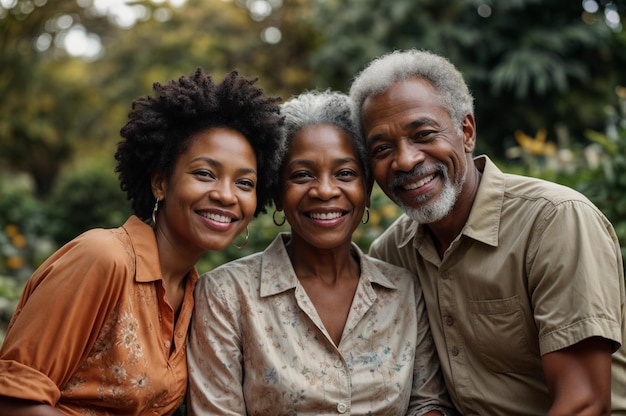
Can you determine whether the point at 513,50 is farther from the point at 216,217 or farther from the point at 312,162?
the point at 216,217

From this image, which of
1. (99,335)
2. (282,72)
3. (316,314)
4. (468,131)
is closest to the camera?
(99,335)

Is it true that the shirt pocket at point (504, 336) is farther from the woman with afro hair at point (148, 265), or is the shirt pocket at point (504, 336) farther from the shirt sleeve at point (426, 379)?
the woman with afro hair at point (148, 265)

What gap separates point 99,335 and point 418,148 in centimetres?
145

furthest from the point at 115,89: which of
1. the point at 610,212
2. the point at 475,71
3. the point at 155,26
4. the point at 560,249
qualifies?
the point at 560,249

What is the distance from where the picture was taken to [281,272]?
2795 millimetres

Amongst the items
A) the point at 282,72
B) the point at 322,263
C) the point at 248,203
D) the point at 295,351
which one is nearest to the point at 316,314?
the point at 295,351

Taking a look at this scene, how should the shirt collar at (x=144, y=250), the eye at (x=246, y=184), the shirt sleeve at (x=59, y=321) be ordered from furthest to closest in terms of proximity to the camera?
the eye at (x=246, y=184), the shirt collar at (x=144, y=250), the shirt sleeve at (x=59, y=321)

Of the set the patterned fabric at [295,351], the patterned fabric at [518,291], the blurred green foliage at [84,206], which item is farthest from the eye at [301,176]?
the blurred green foliage at [84,206]

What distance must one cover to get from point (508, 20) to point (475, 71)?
88 cm

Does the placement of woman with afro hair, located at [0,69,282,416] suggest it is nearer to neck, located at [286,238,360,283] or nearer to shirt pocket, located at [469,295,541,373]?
neck, located at [286,238,360,283]

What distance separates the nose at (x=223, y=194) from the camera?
2543 mm

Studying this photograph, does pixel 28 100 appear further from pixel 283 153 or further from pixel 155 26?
pixel 283 153

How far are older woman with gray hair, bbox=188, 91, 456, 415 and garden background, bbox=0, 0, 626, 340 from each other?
173 centimetres

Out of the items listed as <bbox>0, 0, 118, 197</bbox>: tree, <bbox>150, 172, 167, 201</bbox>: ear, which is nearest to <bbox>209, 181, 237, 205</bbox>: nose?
<bbox>150, 172, 167, 201</bbox>: ear
